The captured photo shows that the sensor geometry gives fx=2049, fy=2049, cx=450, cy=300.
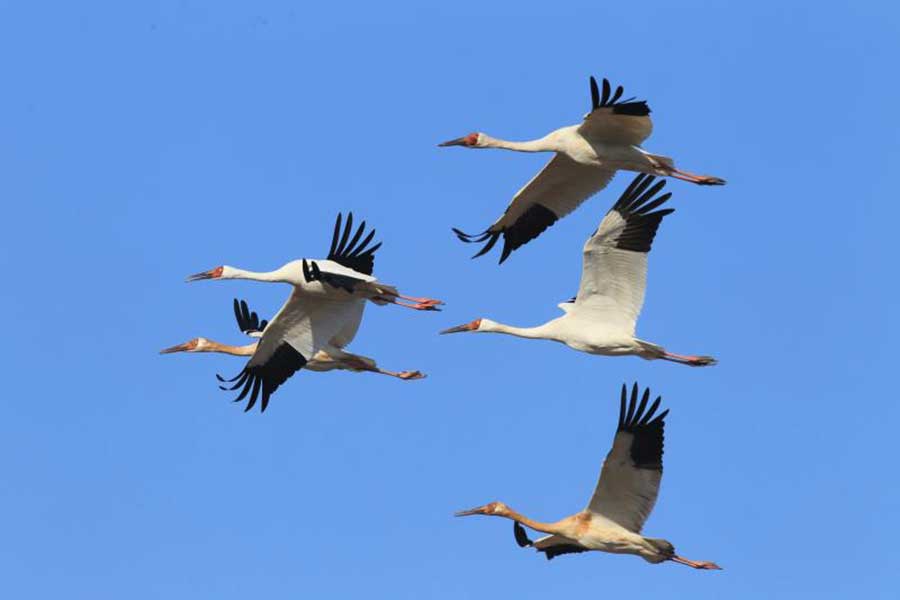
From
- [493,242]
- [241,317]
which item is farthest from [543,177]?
[241,317]

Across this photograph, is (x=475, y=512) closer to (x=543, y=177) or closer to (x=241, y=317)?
(x=543, y=177)

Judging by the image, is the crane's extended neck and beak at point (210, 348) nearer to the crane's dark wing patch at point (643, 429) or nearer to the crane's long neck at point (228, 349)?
the crane's long neck at point (228, 349)

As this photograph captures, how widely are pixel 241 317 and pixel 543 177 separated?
5274 millimetres

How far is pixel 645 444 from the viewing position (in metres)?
20.1

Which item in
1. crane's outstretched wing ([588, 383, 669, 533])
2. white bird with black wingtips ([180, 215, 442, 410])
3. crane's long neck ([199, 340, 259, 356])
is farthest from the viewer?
crane's long neck ([199, 340, 259, 356])

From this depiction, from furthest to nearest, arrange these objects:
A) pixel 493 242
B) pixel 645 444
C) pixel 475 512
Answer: pixel 493 242 < pixel 475 512 < pixel 645 444

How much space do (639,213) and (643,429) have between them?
2.36 m

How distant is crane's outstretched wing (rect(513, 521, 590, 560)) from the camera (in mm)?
20500

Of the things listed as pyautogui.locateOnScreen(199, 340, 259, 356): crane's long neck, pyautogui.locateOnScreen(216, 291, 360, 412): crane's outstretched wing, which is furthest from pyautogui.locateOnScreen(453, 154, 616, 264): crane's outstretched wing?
pyautogui.locateOnScreen(199, 340, 259, 356): crane's long neck

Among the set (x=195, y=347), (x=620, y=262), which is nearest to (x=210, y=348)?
(x=195, y=347)

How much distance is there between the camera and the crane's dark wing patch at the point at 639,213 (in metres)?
21.0

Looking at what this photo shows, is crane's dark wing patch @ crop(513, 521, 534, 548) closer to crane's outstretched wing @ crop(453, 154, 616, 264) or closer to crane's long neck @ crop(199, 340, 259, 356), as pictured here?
crane's outstretched wing @ crop(453, 154, 616, 264)

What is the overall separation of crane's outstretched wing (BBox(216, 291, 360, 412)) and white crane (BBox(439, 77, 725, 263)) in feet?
5.56

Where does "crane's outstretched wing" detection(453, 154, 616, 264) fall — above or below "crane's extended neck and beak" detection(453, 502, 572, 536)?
above
